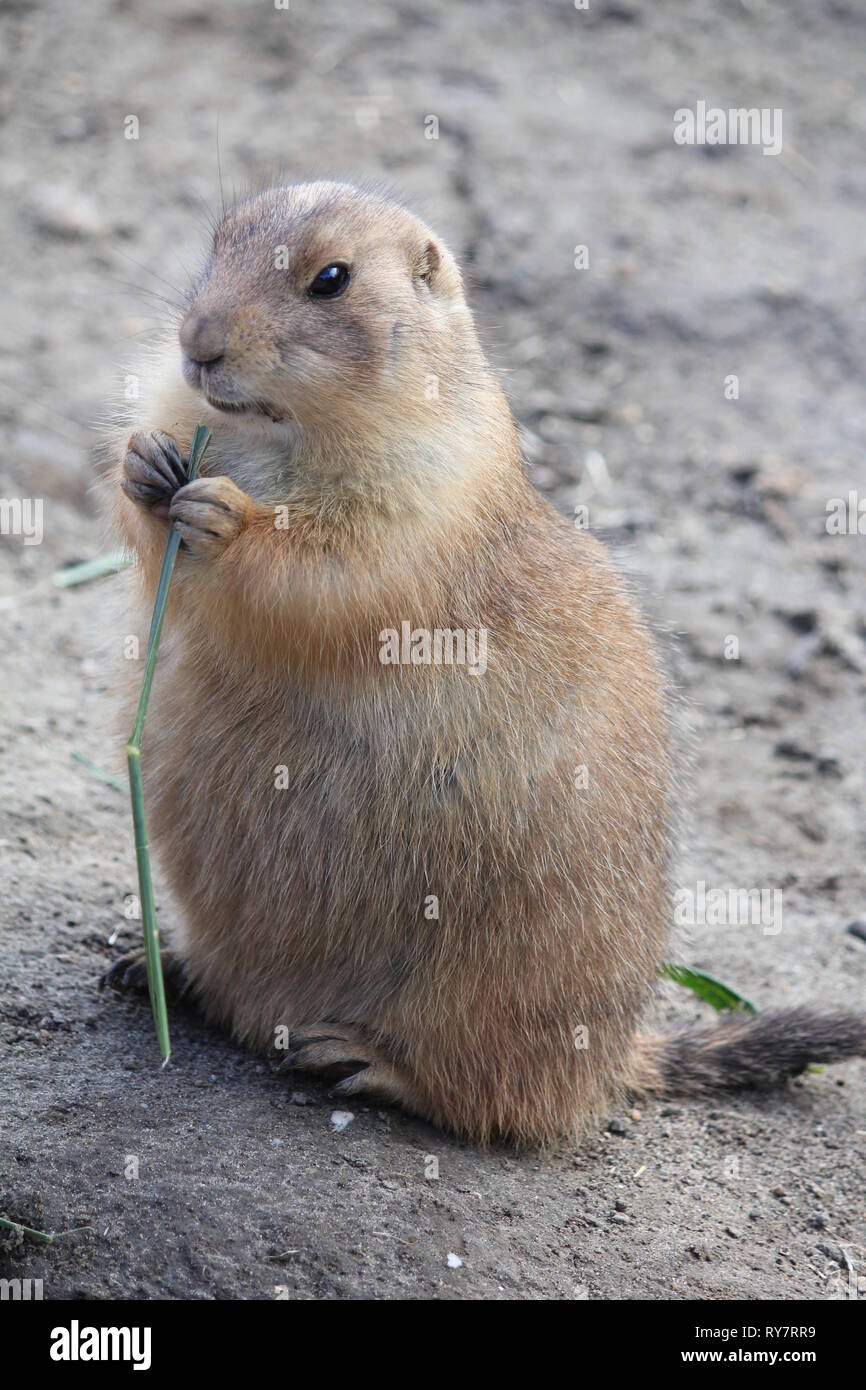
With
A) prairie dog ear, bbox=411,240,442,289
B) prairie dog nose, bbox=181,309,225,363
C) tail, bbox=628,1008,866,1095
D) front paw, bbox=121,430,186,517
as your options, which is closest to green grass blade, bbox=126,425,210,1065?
front paw, bbox=121,430,186,517

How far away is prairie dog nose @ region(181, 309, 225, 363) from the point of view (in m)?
4.23

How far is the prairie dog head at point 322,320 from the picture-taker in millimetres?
4277

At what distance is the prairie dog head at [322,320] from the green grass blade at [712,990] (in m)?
2.70

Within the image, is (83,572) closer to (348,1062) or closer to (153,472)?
(153,472)

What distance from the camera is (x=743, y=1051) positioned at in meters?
5.64

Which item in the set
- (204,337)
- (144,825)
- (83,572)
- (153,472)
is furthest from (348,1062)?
(83,572)

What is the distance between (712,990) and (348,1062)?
200 cm

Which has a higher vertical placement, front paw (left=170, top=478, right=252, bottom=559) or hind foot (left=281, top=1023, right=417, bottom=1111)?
front paw (left=170, top=478, right=252, bottom=559)

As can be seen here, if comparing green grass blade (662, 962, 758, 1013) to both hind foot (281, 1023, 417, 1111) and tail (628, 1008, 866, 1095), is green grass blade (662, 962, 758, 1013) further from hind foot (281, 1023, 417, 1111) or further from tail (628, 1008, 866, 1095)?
hind foot (281, 1023, 417, 1111)

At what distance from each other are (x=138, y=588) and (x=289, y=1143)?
6.18ft

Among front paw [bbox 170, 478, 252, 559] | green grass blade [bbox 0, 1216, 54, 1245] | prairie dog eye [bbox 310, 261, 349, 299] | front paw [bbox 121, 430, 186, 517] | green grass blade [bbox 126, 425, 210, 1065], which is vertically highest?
prairie dog eye [bbox 310, 261, 349, 299]

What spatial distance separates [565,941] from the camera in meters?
4.84

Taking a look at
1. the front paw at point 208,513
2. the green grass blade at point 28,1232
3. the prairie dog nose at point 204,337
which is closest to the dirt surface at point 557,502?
the green grass blade at point 28,1232

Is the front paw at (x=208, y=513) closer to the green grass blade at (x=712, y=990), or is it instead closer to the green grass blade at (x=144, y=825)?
the green grass blade at (x=144, y=825)
